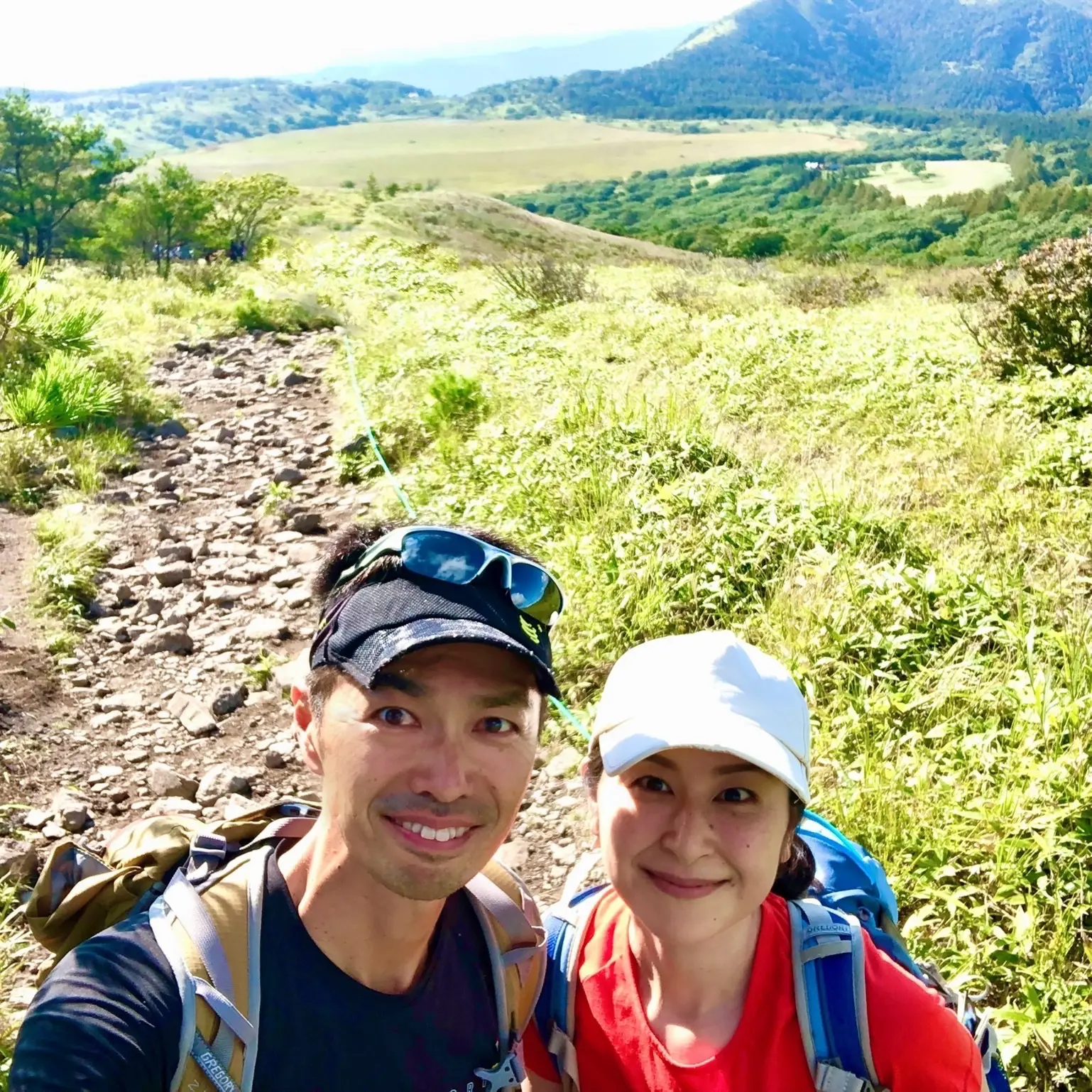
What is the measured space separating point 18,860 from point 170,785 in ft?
2.32

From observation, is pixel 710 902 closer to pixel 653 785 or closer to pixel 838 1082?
pixel 653 785

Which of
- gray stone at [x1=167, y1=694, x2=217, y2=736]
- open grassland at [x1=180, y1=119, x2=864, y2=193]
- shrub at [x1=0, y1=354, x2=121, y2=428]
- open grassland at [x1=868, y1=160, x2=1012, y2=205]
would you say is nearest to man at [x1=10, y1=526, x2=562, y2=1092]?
shrub at [x1=0, y1=354, x2=121, y2=428]

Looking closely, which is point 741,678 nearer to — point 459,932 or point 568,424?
point 459,932

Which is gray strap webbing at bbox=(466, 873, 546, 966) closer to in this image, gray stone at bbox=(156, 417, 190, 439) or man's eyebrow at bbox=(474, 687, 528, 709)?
man's eyebrow at bbox=(474, 687, 528, 709)

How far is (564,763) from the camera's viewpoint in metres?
3.79

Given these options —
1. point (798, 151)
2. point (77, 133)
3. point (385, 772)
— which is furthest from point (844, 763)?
point (798, 151)

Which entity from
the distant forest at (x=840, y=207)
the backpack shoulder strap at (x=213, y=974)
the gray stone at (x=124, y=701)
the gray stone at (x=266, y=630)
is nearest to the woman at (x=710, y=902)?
the backpack shoulder strap at (x=213, y=974)

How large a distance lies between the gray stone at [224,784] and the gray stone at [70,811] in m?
0.40

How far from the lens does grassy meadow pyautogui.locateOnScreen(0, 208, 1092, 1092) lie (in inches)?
102

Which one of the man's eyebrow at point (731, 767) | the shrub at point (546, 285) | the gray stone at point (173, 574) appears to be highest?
the shrub at point (546, 285)

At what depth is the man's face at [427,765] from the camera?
4.78ft

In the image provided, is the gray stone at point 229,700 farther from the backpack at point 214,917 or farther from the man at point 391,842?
the man at point 391,842

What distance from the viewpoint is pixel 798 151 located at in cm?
17400

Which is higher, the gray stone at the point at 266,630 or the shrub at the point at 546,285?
the shrub at the point at 546,285
